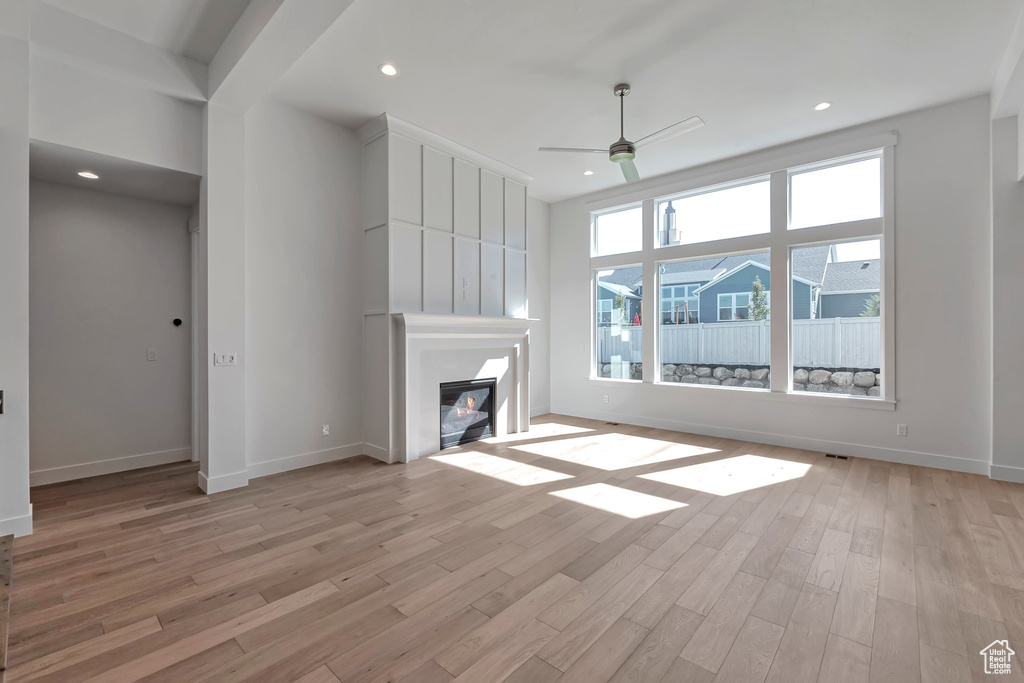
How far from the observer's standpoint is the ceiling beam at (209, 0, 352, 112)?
8.72 ft

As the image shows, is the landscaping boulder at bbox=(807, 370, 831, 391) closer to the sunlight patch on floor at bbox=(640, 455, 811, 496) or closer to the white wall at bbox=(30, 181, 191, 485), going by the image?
the sunlight patch on floor at bbox=(640, 455, 811, 496)

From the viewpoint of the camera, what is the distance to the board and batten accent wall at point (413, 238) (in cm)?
450

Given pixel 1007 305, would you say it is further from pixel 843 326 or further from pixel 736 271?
pixel 736 271

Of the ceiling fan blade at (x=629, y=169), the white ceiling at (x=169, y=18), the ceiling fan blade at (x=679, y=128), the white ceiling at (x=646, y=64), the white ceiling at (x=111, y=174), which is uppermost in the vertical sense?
the white ceiling at (x=169, y=18)

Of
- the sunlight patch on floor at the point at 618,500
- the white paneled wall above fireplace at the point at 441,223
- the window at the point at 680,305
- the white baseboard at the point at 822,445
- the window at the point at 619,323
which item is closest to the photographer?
the sunlight patch on floor at the point at 618,500

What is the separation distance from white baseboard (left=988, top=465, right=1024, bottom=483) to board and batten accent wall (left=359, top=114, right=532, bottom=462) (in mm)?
5009

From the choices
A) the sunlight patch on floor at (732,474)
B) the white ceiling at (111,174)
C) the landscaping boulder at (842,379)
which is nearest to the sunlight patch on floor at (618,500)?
the sunlight patch on floor at (732,474)

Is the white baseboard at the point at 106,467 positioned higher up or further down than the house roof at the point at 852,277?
further down

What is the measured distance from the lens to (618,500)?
11.1 feet

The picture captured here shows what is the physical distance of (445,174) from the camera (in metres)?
5.02

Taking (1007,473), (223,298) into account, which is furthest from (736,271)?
(223,298)

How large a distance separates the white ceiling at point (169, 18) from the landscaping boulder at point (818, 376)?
20.1ft

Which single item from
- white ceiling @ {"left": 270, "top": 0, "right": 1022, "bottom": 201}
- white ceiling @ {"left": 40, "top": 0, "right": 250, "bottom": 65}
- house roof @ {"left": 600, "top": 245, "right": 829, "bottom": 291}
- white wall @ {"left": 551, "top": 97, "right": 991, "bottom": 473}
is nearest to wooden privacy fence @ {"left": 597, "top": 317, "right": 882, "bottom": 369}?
white wall @ {"left": 551, "top": 97, "right": 991, "bottom": 473}

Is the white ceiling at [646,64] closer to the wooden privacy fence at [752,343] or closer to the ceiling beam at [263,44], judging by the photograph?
the ceiling beam at [263,44]
